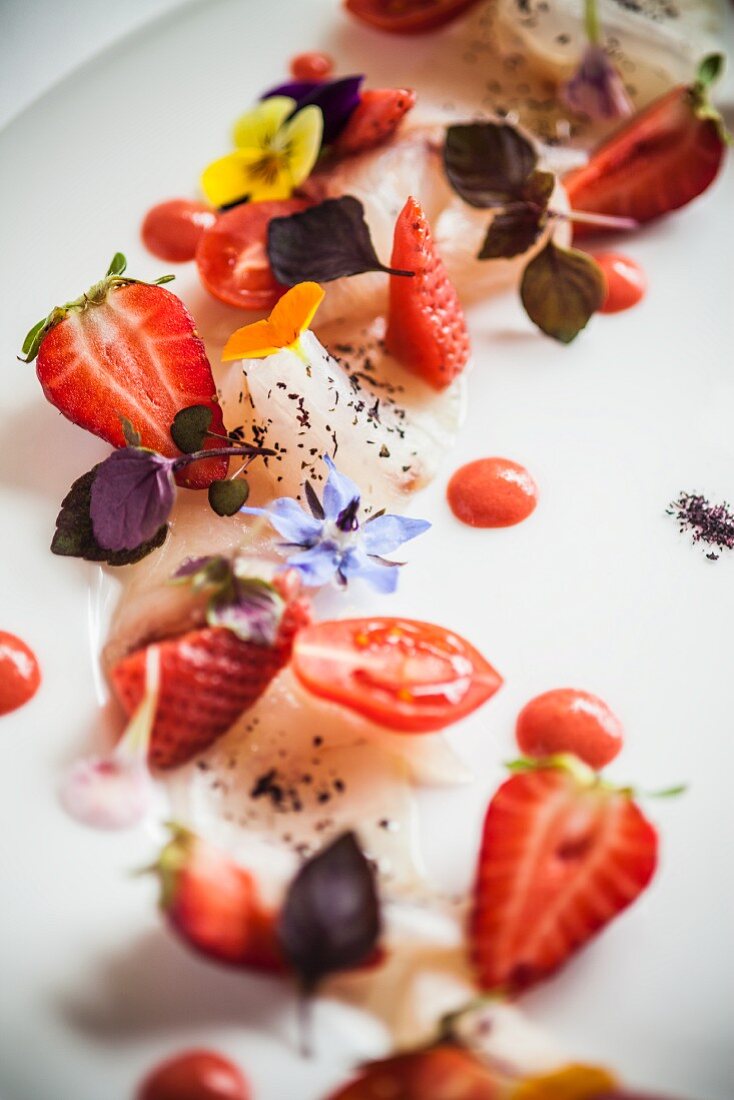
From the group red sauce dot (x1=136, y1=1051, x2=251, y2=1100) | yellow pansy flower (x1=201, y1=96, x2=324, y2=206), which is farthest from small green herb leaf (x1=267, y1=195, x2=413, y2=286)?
red sauce dot (x1=136, y1=1051, x2=251, y2=1100)

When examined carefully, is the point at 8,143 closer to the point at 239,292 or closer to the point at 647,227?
the point at 239,292

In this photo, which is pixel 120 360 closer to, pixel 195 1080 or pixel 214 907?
pixel 214 907

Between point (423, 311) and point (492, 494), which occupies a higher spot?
point (423, 311)

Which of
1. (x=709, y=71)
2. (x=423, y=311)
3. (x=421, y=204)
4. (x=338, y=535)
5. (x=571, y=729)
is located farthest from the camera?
(x=709, y=71)

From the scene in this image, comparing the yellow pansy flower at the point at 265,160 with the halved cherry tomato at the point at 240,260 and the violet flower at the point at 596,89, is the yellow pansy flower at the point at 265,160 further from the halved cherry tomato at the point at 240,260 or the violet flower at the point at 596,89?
the violet flower at the point at 596,89

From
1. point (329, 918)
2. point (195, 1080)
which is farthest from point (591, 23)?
point (195, 1080)

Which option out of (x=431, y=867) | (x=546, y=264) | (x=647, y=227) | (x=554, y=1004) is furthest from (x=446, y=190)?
(x=554, y=1004)

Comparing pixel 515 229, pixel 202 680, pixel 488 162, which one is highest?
pixel 488 162

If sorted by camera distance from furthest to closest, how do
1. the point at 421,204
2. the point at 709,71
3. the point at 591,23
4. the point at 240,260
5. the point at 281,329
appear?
the point at 591,23, the point at 709,71, the point at 421,204, the point at 240,260, the point at 281,329

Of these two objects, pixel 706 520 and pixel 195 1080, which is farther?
pixel 706 520
